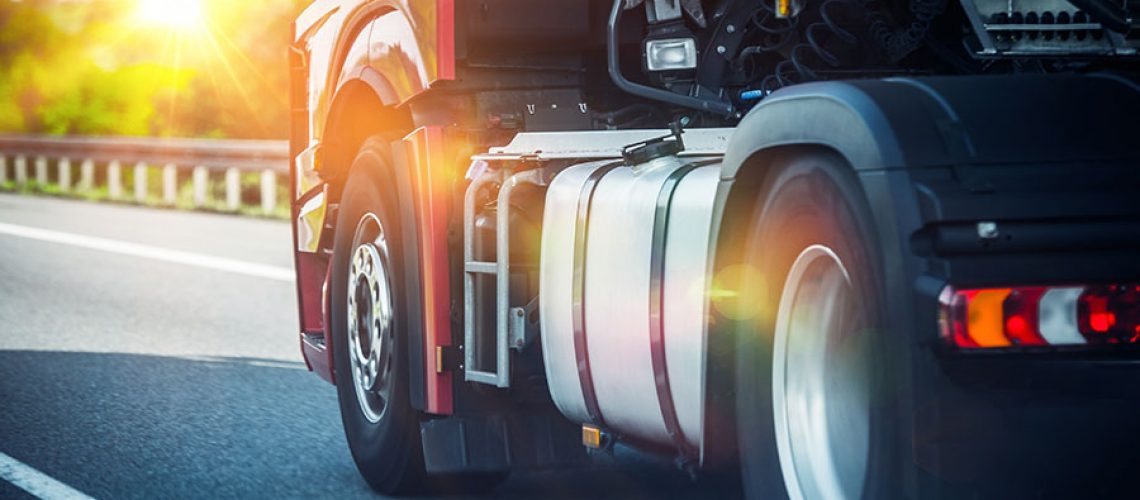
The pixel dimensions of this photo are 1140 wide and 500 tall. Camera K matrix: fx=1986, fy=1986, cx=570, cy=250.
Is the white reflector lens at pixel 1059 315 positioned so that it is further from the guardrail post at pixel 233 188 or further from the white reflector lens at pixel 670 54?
the guardrail post at pixel 233 188

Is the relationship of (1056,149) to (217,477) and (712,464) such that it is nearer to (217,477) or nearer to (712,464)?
(712,464)

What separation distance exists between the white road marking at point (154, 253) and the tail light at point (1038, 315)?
10846mm

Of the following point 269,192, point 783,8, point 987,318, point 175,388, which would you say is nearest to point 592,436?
point 783,8

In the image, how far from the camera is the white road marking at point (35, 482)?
6012mm

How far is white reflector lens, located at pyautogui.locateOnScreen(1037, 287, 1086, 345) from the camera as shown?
302 centimetres

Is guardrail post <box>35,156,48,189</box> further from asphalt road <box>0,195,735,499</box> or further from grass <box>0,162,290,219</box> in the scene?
asphalt road <box>0,195,735,499</box>

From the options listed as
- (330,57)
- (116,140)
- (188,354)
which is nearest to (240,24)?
(116,140)

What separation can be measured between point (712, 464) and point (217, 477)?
9.11ft

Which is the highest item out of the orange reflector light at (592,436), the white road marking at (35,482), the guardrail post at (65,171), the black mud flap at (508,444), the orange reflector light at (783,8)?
the guardrail post at (65,171)

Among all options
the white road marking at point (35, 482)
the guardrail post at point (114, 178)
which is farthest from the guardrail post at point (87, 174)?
the white road marking at point (35, 482)

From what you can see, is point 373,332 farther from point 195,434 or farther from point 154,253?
point 154,253

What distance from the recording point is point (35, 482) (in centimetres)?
621

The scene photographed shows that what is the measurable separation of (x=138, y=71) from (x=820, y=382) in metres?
31.3

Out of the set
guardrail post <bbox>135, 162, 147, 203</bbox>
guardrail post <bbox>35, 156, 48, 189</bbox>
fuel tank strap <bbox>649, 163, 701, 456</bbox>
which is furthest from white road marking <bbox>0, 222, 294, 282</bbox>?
guardrail post <bbox>35, 156, 48, 189</bbox>
